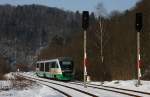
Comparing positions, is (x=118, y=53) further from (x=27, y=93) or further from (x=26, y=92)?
(x=27, y=93)

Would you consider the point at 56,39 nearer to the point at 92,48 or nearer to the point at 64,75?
the point at 92,48

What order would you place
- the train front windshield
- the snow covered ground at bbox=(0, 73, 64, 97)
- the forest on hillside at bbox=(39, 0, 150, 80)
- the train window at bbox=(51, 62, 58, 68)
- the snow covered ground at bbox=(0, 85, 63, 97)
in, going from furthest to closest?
the train window at bbox=(51, 62, 58, 68) < the train front windshield < the forest on hillside at bbox=(39, 0, 150, 80) < the snow covered ground at bbox=(0, 73, 64, 97) < the snow covered ground at bbox=(0, 85, 63, 97)

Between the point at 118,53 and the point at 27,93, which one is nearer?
the point at 27,93

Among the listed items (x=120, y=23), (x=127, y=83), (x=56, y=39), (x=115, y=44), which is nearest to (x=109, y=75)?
(x=127, y=83)

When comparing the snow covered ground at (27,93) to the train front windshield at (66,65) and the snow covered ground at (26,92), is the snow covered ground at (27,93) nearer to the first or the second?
the snow covered ground at (26,92)

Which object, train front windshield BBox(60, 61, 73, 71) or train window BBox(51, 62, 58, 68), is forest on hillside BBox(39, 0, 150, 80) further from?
train window BBox(51, 62, 58, 68)

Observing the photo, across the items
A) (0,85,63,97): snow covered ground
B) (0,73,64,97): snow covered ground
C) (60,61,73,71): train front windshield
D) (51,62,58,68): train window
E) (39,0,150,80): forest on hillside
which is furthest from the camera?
(51,62,58,68): train window

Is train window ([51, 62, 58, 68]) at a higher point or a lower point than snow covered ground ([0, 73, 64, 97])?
higher

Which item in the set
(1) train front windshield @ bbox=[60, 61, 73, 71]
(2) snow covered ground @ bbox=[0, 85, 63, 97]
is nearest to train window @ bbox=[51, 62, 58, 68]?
(1) train front windshield @ bbox=[60, 61, 73, 71]

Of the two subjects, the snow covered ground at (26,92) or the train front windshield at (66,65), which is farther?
the train front windshield at (66,65)

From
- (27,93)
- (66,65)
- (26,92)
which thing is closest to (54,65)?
(66,65)

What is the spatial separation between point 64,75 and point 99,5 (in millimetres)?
14372

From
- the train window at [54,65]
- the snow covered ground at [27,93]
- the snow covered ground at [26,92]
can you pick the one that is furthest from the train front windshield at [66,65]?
the snow covered ground at [27,93]

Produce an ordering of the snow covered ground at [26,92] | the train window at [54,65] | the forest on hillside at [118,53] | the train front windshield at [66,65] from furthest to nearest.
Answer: the train window at [54,65], the train front windshield at [66,65], the forest on hillside at [118,53], the snow covered ground at [26,92]
